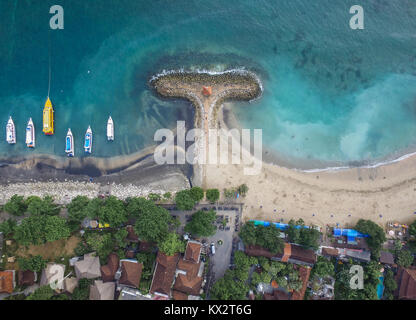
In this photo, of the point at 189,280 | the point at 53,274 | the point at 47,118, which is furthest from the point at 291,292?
the point at 47,118

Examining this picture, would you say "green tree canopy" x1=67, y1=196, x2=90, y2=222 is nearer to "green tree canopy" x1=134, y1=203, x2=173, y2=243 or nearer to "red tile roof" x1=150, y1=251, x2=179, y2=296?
"green tree canopy" x1=134, y1=203, x2=173, y2=243

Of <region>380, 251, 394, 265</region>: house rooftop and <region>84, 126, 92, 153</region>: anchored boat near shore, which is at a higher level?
<region>84, 126, 92, 153</region>: anchored boat near shore

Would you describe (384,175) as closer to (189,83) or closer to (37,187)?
(189,83)

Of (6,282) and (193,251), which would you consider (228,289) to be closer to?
(193,251)

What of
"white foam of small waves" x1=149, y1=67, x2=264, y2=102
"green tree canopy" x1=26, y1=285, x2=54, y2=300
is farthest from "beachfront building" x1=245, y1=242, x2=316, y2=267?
"green tree canopy" x1=26, y1=285, x2=54, y2=300

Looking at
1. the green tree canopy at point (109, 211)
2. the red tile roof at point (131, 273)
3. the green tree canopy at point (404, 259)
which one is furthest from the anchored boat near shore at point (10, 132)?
the green tree canopy at point (404, 259)

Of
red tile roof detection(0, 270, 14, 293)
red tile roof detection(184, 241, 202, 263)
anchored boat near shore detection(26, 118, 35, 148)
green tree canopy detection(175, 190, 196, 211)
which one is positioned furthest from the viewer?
anchored boat near shore detection(26, 118, 35, 148)
